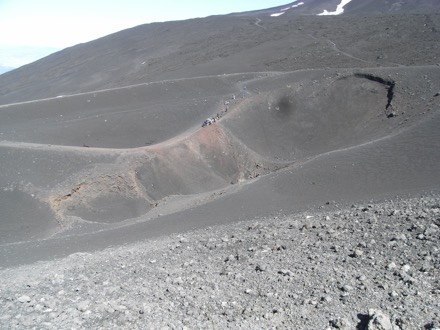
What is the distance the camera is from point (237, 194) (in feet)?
42.3

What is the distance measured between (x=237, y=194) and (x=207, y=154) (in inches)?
170

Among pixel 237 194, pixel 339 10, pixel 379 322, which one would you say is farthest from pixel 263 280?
pixel 339 10

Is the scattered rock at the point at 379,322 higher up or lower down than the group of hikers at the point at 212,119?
lower down

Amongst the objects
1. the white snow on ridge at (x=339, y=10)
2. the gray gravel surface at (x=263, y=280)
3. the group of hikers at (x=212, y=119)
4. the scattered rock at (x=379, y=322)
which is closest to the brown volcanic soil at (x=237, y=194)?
the gray gravel surface at (x=263, y=280)

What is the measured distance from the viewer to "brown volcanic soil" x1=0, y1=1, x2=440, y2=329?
6434 mm

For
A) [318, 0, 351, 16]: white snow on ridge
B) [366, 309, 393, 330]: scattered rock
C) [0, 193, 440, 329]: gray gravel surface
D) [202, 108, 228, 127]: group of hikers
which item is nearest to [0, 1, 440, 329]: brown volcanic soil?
[0, 193, 440, 329]: gray gravel surface

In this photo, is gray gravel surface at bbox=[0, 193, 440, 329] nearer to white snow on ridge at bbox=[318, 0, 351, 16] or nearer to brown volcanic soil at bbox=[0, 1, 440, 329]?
brown volcanic soil at bbox=[0, 1, 440, 329]

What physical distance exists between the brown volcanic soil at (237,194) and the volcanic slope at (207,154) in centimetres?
7

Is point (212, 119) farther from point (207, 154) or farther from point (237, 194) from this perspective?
point (237, 194)

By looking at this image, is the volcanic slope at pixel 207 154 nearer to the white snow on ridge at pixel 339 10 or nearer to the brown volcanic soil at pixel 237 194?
the brown volcanic soil at pixel 237 194

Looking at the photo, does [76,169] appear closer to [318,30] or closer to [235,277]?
[235,277]

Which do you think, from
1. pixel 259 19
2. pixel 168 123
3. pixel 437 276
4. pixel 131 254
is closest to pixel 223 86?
pixel 168 123

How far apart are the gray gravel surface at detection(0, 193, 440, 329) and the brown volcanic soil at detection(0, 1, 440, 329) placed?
0.04 m

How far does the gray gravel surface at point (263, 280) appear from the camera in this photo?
588 centimetres
